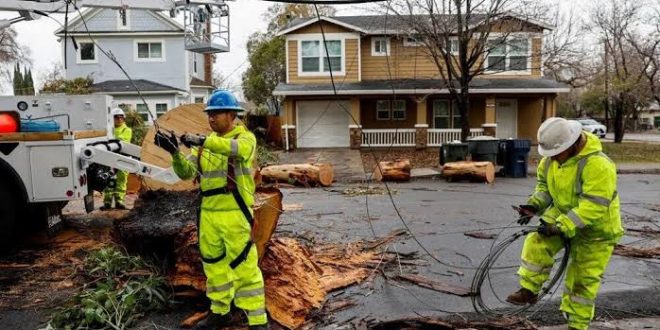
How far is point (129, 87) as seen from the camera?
1134 inches

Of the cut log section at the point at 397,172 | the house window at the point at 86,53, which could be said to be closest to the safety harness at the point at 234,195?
the cut log section at the point at 397,172

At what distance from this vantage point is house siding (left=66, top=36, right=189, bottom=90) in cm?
3036

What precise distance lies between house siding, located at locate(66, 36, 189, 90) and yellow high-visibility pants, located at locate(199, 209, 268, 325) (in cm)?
2816

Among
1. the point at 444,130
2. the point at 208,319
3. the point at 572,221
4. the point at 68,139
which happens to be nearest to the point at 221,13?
the point at 68,139

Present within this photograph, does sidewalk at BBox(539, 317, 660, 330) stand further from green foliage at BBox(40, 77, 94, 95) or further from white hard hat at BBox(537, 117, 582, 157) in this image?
green foliage at BBox(40, 77, 94, 95)

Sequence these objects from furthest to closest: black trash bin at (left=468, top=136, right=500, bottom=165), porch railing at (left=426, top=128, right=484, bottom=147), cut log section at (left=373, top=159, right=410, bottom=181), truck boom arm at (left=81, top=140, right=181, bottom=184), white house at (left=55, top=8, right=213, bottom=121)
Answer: white house at (left=55, top=8, right=213, bottom=121) < porch railing at (left=426, top=128, right=484, bottom=147) < black trash bin at (left=468, top=136, right=500, bottom=165) < cut log section at (left=373, top=159, right=410, bottom=181) < truck boom arm at (left=81, top=140, right=181, bottom=184)

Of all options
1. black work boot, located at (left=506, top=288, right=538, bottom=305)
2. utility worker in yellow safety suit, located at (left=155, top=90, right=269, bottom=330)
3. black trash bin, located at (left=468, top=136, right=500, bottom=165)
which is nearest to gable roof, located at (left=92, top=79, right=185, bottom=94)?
black trash bin, located at (left=468, top=136, right=500, bottom=165)

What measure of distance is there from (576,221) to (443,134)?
22.3m

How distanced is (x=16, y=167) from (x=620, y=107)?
113ft

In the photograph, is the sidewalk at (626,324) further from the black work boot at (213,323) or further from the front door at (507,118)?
the front door at (507,118)

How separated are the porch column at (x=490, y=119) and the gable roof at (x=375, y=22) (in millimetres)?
4040

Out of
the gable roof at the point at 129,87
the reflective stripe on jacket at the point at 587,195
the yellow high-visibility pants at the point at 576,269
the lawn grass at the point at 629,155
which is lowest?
the lawn grass at the point at 629,155

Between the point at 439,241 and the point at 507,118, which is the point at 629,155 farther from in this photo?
the point at 439,241

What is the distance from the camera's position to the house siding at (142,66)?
3036cm
